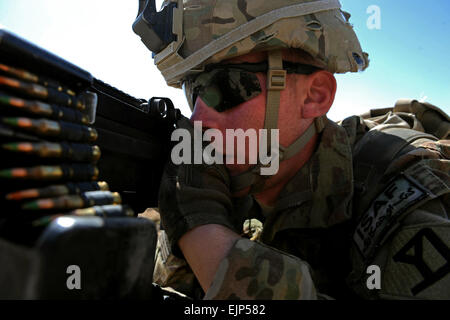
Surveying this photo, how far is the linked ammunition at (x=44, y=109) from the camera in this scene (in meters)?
0.93

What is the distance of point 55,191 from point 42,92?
337 mm

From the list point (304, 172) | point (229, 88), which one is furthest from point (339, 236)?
point (229, 88)

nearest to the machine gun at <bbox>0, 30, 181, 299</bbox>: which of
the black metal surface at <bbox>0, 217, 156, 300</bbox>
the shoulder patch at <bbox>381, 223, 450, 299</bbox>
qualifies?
the black metal surface at <bbox>0, 217, 156, 300</bbox>

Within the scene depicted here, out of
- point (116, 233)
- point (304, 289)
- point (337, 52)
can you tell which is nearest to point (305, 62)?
point (337, 52)

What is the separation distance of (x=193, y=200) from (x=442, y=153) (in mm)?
1672

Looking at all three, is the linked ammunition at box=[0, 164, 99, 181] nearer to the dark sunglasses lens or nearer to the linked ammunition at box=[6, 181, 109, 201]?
the linked ammunition at box=[6, 181, 109, 201]

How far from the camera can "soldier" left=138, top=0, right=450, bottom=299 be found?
5.17ft

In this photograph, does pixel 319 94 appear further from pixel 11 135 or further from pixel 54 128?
pixel 11 135

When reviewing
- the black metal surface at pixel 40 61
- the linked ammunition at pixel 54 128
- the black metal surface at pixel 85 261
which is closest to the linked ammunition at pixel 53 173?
the linked ammunition at pixel 54 128

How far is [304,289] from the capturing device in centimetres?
129

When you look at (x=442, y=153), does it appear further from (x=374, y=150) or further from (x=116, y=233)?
(x=116, y=233)

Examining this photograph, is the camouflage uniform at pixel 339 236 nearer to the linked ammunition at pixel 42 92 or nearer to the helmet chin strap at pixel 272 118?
the helmet chin strap at pixel 272 118
